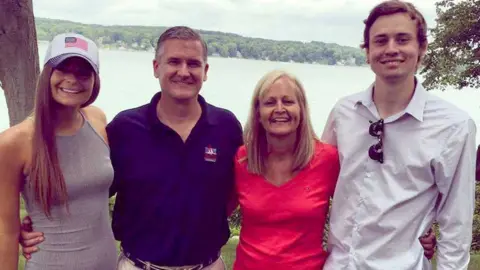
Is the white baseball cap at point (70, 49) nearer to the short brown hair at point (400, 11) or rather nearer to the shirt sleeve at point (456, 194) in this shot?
the short brown hair at point (400, 11)

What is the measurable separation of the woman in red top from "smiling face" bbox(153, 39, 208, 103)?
437 mm

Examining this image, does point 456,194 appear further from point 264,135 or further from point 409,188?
point 264,135

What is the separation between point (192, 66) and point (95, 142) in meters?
0.85

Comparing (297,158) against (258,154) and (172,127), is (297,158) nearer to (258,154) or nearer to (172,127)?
(258,154)

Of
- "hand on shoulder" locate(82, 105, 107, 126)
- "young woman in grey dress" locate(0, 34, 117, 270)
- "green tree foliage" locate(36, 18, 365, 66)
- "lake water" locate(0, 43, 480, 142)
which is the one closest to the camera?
"young woman in grey dress" locate(0, 34, 117, 270)

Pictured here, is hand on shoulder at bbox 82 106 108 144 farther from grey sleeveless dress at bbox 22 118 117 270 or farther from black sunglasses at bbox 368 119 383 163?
black sunglasses at bbox 368 119 383 163

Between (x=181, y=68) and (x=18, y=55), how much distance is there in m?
4.95

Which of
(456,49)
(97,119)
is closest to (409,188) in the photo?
(97,119)

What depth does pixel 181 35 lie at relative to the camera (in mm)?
4020

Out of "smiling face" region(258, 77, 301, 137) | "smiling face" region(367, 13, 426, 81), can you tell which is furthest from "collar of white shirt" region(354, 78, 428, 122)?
"smiling face" region(258, 77, 301, 137)

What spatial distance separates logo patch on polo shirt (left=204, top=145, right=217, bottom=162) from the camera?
3932 mm

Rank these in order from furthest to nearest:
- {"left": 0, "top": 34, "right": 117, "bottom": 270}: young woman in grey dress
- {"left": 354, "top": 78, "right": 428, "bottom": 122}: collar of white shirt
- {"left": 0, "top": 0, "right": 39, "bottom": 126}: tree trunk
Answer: {"left": 0, "top": 0, "right": 39, "bottom": 126}: tree trunk
{"left": 354, "top": 78, "right": 428, "bottom": 122}: collar of white shirt
{"left": 0, "top": 34, "right": 117, "bottom": 270}: young woman in grey dress

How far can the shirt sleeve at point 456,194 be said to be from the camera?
336 cm

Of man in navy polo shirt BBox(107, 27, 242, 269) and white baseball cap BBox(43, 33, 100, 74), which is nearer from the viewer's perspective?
A: white baseball cap BBox(43, 33, 100, 74)
